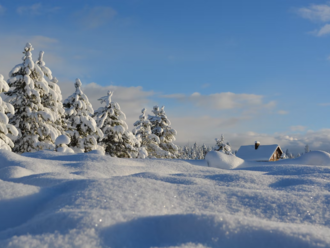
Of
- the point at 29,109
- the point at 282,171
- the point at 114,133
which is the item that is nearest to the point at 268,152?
the point at 114,133

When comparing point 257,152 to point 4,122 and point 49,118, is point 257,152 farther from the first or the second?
point 4,122

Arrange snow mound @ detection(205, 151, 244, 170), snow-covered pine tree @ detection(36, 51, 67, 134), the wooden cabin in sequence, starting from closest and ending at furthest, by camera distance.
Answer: snow mound @ detection(205, 151, 244, 170)
snow-covered pine tree @ detection(36, 51, 67, 134)
the wooden cabin

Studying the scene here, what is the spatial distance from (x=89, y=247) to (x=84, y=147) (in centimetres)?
1790

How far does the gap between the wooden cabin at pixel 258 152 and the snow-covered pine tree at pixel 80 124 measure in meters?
16.7

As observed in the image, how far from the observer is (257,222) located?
1.88m

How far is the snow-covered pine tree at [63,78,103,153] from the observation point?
61.4 feet

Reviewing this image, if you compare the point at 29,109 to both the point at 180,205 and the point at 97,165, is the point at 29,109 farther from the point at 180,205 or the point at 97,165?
the point at 180,205

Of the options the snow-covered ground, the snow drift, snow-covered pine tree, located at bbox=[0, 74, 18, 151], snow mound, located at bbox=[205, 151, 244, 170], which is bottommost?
the snow-covered ground

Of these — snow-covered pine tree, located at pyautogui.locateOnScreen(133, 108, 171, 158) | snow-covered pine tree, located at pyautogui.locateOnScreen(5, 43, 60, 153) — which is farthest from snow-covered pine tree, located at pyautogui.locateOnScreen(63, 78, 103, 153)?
snow-covered pine tree, located at pyautogui.locateOnScreen(133, 108, 171, 158)

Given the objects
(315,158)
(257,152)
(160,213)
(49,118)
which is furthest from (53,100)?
(257,152)

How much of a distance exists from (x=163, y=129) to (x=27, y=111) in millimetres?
14085

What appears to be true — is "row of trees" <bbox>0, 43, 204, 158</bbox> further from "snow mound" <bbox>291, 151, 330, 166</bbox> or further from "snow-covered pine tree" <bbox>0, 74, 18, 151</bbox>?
"snow mound" <bbox>291, 151, 330, 166</bbox>

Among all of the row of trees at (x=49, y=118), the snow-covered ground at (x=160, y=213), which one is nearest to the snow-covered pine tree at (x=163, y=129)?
the row of trees at (x=49, y=118)

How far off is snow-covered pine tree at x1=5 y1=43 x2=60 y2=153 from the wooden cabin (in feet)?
65.1
